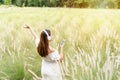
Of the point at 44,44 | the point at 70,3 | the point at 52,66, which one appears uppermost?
the point at 70,3

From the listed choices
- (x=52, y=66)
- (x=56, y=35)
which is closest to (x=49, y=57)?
(x=52, y=66)

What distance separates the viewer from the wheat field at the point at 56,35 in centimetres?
232

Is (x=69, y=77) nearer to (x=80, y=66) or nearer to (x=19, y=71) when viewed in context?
(x=80, y=66)

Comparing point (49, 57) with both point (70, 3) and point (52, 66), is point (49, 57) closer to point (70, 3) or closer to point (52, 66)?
point (52, 66)

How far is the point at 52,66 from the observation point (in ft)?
7.09

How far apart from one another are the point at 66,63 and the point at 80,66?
0.27m

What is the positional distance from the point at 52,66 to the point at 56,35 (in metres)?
0.33

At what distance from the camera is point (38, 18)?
8.50ft

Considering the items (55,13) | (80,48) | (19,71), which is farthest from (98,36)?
(19,71)

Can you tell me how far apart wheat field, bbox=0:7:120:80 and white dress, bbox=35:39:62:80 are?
5 cm

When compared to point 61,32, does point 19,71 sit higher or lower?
lower

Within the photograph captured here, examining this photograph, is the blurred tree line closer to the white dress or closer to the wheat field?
the wheat field

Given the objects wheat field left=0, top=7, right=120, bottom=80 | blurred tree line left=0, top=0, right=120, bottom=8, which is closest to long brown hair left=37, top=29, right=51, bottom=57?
wheat field left=0, top=7, right=120, bottom=80

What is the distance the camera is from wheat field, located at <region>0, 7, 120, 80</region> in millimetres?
2318
